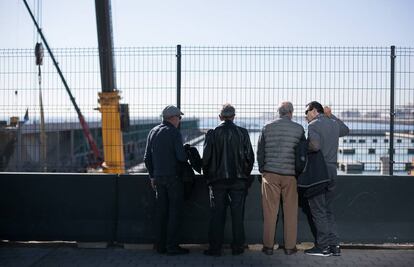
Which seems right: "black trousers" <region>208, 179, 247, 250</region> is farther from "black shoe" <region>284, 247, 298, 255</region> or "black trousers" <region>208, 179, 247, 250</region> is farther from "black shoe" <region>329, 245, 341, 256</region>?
"black shoe" <region>329, 245, 341, 256</region>

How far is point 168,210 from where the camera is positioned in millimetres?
6754

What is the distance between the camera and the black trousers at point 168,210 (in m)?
6.63

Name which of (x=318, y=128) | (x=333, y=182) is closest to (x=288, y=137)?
(x=318, y=128)

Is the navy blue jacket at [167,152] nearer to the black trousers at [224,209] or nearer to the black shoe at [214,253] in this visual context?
the black trousers at [224,209]

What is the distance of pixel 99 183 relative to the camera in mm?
7230

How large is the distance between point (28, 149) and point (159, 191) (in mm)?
3948

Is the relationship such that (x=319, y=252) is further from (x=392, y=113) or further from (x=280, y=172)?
(x=392, y=113)

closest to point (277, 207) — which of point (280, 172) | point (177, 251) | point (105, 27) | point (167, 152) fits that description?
point (280, 172)

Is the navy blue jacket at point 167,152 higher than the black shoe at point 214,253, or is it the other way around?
the navy blue jacket at point 167,152

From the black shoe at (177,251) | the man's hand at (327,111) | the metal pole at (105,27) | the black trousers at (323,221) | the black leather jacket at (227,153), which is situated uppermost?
the metal pole at (105,27)

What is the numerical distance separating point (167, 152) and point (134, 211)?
45.2 inches

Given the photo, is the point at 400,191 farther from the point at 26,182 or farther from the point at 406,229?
the point at 26,182

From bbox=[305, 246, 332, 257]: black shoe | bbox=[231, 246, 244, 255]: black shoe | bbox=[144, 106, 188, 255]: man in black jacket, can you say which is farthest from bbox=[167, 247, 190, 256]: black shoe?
bbox=[305, 246, 332, 257]: black shoe

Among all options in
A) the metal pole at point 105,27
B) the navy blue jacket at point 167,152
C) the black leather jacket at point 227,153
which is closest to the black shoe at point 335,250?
the black leather jacket at point 227,153
